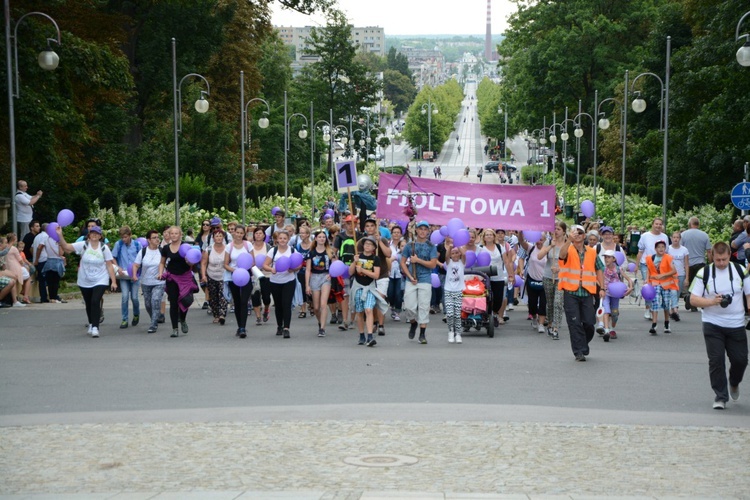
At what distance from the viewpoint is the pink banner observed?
66.0 ft

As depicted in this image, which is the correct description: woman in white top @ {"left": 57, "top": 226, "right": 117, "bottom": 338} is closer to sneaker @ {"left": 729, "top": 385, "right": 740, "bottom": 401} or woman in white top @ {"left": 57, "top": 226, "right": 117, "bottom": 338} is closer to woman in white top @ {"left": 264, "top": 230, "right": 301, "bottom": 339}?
woman in white top @ {"left": 264, "top": 230, "right": 301, "bottom": 339}

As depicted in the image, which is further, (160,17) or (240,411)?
(160,17)

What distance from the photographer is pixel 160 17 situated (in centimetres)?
4900

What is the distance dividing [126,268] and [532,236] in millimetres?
6652

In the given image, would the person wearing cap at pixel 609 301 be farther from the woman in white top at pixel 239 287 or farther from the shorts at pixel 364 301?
the woman in white top at pixel 239 287

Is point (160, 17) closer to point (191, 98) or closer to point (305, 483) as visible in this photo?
point (191, 98)

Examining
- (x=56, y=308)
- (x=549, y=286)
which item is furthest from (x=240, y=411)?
(x=56, y=308)

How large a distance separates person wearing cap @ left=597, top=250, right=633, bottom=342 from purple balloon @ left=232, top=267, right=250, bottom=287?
5.32 m

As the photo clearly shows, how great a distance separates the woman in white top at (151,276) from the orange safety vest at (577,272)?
6.43m

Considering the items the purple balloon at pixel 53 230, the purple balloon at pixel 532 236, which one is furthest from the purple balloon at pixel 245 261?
the purple balloon at pixel 53 230

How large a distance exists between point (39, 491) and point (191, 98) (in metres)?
50.3

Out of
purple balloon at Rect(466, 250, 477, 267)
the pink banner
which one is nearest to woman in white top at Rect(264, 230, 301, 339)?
purple balloon at Rect(466, 250, 477, 267)

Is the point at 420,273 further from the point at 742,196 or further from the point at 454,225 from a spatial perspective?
the point at 742,196

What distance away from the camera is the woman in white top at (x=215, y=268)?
19.4m
